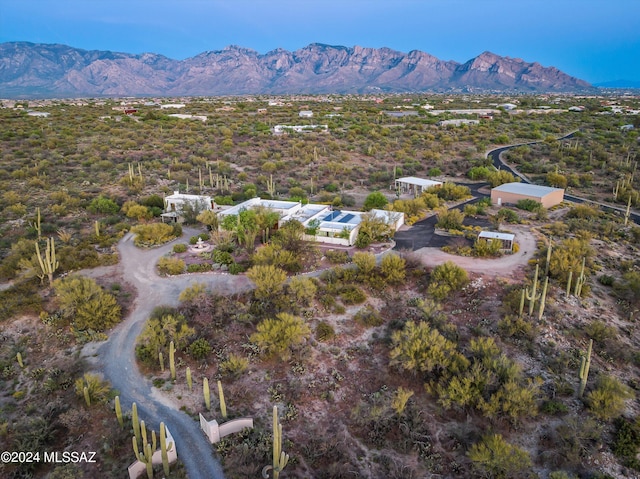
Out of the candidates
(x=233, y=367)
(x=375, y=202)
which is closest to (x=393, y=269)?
(x=233, y=367)

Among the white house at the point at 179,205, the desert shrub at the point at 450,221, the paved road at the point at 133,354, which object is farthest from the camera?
the white house at the point at 179,205

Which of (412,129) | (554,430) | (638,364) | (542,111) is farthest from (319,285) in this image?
(542,111)

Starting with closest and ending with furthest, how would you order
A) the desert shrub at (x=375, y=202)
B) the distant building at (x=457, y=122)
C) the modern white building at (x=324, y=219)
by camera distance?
the modern white building at (x=324, y=219) → the desert shrub at (x=375, y=202) → the distant building at (x=457, y=122)

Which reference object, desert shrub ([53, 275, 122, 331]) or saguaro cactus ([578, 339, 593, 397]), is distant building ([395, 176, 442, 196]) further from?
desert shrub ([53, 275, 122, 331])

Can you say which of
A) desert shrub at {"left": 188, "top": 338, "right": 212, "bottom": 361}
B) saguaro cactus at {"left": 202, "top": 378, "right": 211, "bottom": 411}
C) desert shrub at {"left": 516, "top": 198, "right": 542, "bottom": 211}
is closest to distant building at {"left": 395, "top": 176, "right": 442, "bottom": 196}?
desert shrub at {"left": 516, "top": 198, "right": 542, "bottom": 211}

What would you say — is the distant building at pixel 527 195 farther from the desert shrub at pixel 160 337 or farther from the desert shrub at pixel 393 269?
the desert shrub at pixel 160 337

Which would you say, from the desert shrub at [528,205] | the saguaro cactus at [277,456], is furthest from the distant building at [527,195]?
the saguaro cactus at [277,456]

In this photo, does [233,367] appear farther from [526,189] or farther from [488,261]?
[526,189]
